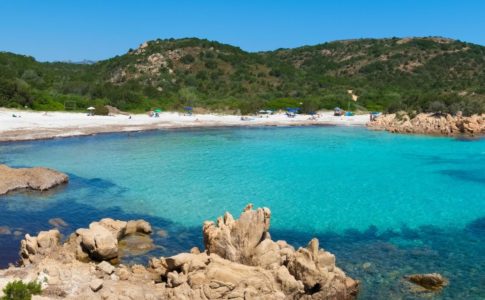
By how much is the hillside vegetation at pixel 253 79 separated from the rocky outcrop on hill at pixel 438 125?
2847 millimetres

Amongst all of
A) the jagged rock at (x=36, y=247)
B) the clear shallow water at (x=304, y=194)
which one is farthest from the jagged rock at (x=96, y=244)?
the clear shallow water at (x=304, y=194)

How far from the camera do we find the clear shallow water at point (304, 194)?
55.5 ft

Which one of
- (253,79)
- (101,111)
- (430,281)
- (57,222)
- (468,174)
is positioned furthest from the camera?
(253,79)

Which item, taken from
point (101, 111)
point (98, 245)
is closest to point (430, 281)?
point (98, 245)

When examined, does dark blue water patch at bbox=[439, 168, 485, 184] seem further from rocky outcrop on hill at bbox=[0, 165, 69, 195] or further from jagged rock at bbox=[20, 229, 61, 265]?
jagged rock at bbox=[20, 229, 61, 265]

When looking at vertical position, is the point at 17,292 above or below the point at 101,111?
below

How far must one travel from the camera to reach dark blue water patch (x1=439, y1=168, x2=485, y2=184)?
30.5 metres

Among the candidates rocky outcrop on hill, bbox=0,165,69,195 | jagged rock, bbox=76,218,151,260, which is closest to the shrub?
rocky outcrop on hill, bbox=0,165,69,195

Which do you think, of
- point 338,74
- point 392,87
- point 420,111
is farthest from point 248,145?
point 338,74

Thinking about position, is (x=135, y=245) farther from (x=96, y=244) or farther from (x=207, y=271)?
(x=207, y=271)

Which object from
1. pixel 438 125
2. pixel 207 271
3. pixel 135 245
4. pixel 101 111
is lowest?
pixel 135 245

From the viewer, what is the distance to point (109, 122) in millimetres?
54844

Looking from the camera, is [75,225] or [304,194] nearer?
[75,225]

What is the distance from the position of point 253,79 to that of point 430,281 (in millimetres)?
85027
